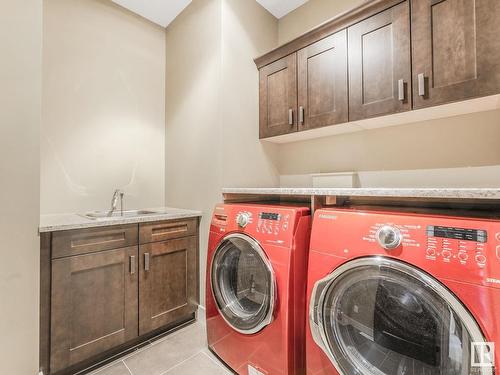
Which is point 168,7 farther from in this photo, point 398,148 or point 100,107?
point 398,148

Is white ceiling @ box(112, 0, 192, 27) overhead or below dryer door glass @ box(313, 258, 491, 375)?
overhead

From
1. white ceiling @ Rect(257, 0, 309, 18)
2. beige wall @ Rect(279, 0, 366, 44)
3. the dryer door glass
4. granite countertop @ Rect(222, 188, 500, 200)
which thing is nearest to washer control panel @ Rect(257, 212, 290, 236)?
granite countertop @ Rect(222, 188, 500, 200)

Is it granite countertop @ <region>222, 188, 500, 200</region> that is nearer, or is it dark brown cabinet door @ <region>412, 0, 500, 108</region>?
granite countertop @ <region>222, 188, 500, 200</region>

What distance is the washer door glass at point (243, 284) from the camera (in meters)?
1.34

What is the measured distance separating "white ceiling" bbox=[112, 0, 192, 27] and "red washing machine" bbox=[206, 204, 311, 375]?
78.4 inches

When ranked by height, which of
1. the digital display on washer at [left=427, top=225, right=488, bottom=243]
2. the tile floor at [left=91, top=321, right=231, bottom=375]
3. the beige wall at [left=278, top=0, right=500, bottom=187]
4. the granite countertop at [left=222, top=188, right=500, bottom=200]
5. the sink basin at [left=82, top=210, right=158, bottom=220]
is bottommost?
the tile floor at [left=91, top=321, right=231, bottom=375]

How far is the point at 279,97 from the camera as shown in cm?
210

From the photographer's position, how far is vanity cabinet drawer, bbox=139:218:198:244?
178cm

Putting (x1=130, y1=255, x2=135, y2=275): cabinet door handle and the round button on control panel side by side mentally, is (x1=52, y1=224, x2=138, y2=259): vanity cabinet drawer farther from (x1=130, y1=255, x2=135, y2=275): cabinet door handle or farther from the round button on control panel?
the round button on control panel

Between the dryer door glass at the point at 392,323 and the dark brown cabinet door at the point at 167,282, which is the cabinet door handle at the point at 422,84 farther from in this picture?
the dark brown cabinet door at the point at 167,282

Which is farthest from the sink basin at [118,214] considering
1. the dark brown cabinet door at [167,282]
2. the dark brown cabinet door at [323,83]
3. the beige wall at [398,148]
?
the dark brown cabinet door at [323,83]

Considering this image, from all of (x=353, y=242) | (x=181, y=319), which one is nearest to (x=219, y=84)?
(x=353, y=242)

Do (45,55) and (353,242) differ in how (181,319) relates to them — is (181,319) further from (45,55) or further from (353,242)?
(45,55)

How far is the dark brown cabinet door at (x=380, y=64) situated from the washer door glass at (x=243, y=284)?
1139 mm
